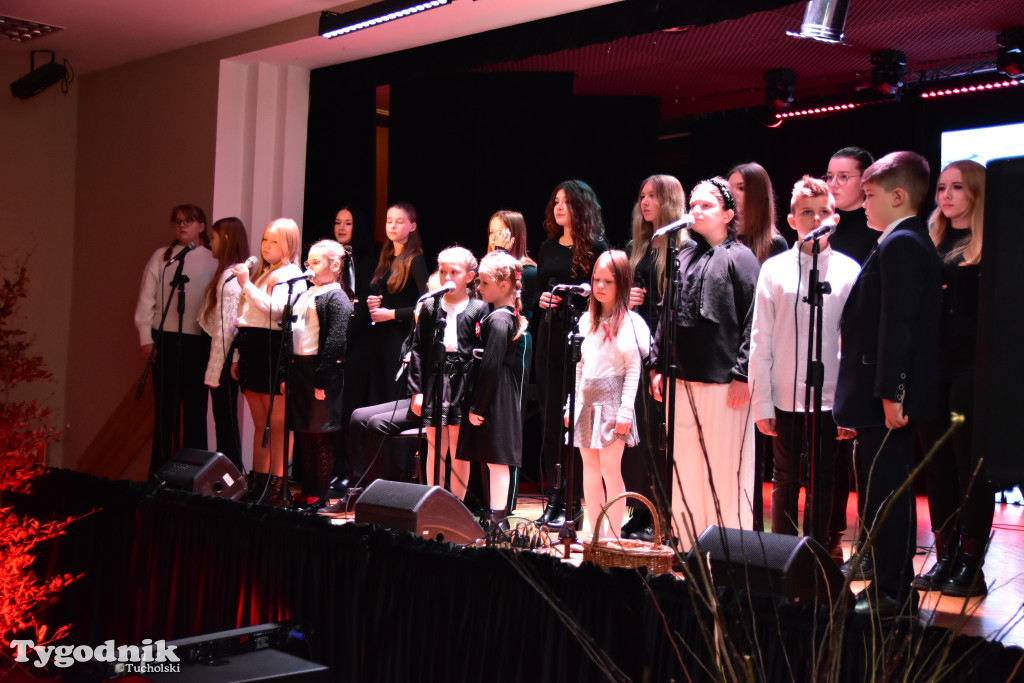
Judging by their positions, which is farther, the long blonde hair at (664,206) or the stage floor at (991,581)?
the long blonde hair at (664,206)

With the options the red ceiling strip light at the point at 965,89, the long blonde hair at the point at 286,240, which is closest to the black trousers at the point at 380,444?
the long blonde hair at the point at 286,240

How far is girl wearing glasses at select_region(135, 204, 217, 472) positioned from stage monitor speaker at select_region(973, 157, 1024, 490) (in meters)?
5.75

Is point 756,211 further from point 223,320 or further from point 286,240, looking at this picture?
point 223,320

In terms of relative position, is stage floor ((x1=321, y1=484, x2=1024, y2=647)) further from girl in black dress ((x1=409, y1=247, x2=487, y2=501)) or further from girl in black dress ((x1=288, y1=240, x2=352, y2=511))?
girl in black dress ((x1=409, y1=247, x2=487, y2=501))

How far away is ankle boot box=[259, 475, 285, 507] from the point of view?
215 inches

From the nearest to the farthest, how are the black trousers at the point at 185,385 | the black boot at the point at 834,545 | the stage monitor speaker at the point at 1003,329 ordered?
the stage monitor speaker at the point at 1003,329, the black boot at the point at 834,545, the black trousers at the point at 185,385

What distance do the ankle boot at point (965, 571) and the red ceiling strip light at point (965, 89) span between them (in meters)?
3.87

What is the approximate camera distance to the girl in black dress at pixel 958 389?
3.59 meters

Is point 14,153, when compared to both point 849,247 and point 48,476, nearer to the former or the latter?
point 48,476

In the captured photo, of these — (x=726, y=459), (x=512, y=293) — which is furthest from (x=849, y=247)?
(x=512, y=293)

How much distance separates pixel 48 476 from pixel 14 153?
176 inches

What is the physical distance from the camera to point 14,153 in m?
7.86

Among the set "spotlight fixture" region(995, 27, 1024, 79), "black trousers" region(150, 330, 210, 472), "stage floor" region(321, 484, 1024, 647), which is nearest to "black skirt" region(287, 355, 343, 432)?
"stage floor" region(321, 484, 1024, 647)

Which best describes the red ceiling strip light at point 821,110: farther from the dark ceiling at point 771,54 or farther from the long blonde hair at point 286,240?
the long blonde hair at point 286,240
